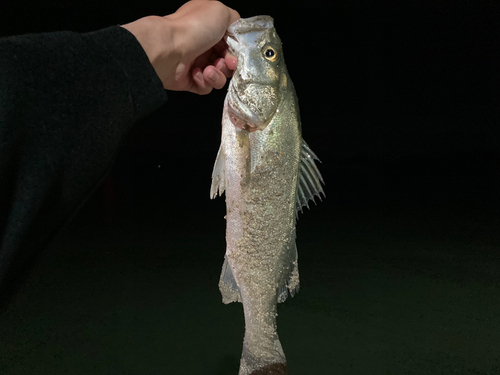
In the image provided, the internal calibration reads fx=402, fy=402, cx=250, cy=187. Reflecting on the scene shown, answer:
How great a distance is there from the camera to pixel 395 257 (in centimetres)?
451

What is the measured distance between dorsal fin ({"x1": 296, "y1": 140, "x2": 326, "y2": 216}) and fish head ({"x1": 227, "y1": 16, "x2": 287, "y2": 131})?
0.18m

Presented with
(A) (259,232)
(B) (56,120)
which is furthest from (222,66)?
(B) (56,120)

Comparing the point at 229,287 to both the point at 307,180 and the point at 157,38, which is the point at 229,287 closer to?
the point at 307,180

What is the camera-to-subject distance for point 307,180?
1407 millimetres

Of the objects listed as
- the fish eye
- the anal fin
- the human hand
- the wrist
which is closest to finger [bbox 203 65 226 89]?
the human hand

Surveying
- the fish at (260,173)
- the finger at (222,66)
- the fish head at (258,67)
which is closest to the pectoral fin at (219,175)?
the fish at (260,173)

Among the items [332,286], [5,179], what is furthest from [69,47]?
[332,286]

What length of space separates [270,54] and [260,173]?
387 millimetres

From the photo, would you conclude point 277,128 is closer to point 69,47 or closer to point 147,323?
point 69,47

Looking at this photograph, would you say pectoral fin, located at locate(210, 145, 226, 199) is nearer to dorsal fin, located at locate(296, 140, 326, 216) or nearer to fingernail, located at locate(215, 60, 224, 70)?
dorsal fin, located at locate(296, 140, 326, 216)

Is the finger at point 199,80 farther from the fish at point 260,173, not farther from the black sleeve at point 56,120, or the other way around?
the black sleeve at point 56,120

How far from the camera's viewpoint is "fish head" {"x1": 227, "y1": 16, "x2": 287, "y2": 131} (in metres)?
1.28

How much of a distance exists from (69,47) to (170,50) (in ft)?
2.02

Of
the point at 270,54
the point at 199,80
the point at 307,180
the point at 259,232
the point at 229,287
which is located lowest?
the point at 229,287
